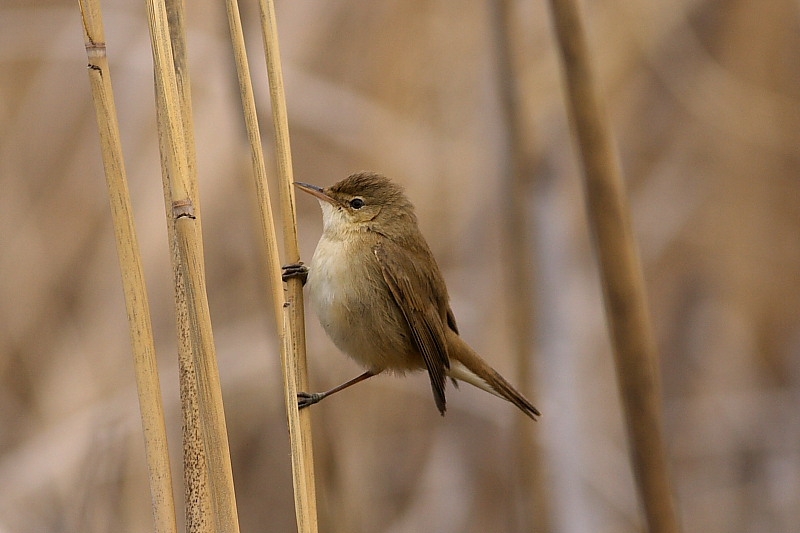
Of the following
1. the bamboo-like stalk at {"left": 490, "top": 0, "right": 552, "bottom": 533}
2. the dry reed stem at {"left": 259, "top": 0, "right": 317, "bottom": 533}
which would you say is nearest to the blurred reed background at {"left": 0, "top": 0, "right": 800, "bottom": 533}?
the bamboo-like stalk at {"left": 490, "top": 0, "right": 552, "bottom": 533}

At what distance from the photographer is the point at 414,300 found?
2385mm

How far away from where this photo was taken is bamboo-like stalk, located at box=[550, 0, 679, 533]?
1.53 m

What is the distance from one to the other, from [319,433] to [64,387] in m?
0.96

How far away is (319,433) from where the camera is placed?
2.52m

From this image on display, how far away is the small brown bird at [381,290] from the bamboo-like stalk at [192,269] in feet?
2.76

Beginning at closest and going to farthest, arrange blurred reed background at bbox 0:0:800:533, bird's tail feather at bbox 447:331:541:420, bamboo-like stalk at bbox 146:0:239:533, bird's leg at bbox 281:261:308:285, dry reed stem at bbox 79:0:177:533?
bamboo-like stalk at bbox 146:0:239:533, dry reed stem at bbox 79:0:177:533, bird's leg at bbox 281:261:308:285, bird's tail feather at bbox 447:331:541:420, blurred reed background at bbox 0:0:800:533

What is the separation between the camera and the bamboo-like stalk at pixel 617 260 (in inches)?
60.1

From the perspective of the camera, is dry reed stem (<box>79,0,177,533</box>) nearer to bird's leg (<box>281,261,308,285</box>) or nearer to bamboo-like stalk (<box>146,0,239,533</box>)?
bamboo-like stalk (<box>146,0,239,533</box>)

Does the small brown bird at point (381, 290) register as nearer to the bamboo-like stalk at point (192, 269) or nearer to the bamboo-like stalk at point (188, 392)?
the bamboo-like stalk at point (188, 392)

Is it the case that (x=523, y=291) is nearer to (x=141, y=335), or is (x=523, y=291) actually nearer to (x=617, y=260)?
(x=617, y=260)

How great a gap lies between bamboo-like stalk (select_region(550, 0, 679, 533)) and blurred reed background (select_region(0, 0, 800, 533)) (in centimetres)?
99

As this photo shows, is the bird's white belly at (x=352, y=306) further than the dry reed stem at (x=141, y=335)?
Yes

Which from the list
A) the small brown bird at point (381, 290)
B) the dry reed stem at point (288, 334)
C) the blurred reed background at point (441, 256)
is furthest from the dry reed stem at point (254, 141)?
the blurred reed background at point (441, 256)

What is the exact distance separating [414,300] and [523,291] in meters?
0.36
